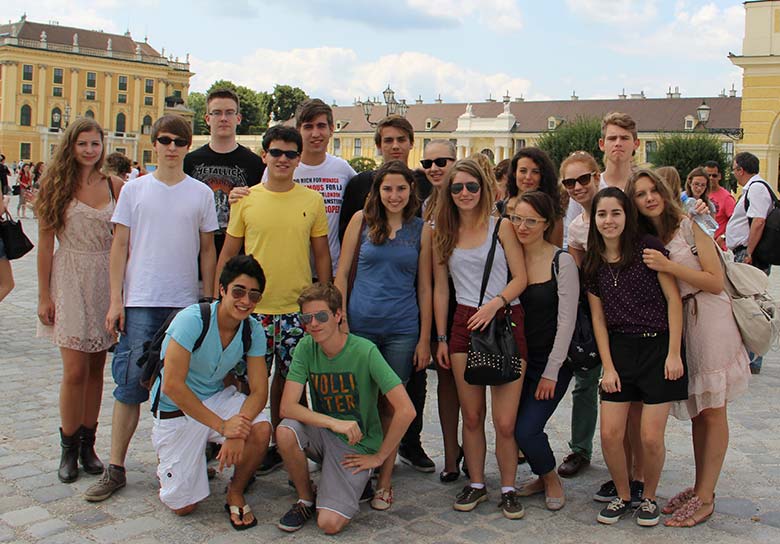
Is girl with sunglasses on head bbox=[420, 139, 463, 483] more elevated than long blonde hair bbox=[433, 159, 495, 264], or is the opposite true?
long blonde hair bbox=[433, 159, 495, 264]

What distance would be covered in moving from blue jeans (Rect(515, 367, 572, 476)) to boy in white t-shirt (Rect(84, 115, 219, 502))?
2.20 meters

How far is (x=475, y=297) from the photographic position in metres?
5.01

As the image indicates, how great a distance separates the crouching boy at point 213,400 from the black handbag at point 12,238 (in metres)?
2.35

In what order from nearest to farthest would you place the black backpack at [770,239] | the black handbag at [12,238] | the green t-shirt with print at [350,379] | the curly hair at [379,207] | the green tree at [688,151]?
the green t-shirt with print at [350,379] < the curly hair at [379,207] < the black handbag at [12,238] < the black backpack at [770,239] < the green tree at [688,151]

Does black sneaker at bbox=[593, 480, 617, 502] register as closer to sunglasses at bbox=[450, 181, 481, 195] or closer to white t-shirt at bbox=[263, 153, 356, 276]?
sunglasses at bbox=[450, 181, 481, 195]

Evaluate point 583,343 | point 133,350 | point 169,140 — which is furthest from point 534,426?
point 169,140

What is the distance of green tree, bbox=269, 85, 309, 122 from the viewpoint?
101 meters

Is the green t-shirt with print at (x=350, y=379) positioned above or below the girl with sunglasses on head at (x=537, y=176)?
below

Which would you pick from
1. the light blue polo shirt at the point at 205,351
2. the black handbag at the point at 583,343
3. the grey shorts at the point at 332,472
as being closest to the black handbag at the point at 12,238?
the light blue polo shirt at the point at 205,351

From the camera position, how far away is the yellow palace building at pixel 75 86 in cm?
9731

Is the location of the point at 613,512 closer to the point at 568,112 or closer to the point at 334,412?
the point at 334,412

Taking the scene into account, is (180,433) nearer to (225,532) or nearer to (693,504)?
(225,532)

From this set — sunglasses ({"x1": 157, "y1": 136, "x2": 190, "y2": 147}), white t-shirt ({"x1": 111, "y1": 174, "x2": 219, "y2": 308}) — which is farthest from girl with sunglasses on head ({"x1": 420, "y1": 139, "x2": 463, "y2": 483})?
sunglasses ({"x1": 157, "y1": 136, "x2": 190, "y2": 147})

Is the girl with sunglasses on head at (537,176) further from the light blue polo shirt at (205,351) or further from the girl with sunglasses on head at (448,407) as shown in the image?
the light blue polo shirt at (205,351)
